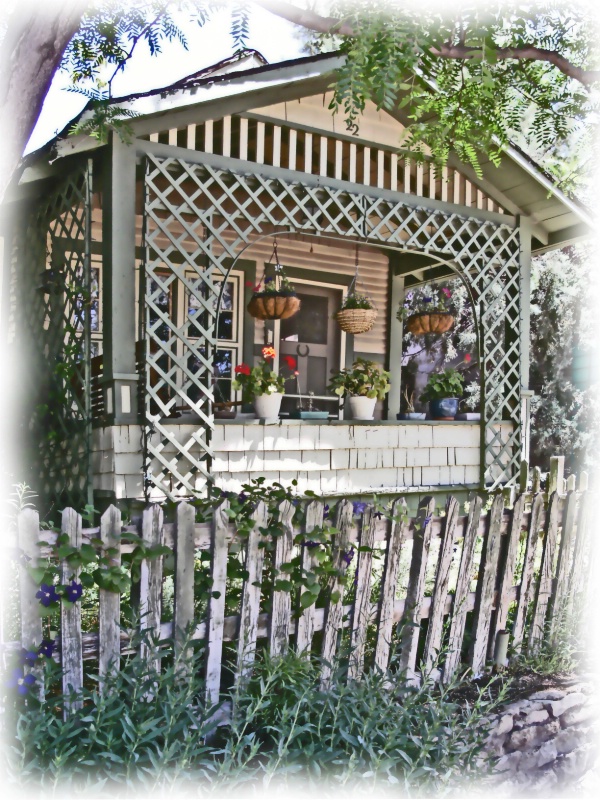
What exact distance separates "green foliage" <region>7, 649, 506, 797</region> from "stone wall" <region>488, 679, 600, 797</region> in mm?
305

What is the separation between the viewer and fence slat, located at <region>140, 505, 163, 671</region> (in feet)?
10.8

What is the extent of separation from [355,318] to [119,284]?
383cm

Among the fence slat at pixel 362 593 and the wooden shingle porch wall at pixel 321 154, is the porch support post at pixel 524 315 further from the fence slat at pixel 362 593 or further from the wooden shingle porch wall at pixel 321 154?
the fence slat at pixel 362 593

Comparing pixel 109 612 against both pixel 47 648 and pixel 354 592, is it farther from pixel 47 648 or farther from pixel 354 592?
pixel 354 592

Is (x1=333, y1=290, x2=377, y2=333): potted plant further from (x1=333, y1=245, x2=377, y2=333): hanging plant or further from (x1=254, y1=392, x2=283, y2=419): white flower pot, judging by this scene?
(x1=254, y1=392, x2=283, y2=419): white flower pot

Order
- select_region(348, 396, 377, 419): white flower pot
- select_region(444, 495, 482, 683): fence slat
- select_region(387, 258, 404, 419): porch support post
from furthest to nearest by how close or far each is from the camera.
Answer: select_region(387, 258, 404, 419): porch support post → select_region(348, 396, 377, 419): white flower pot → select_region(444, 495, 482, 683): fence slat

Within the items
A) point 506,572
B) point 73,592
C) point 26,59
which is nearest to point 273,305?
point 506,572

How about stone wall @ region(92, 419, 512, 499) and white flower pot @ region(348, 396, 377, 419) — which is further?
white flower pot @ region(348, 396, 377, 419)

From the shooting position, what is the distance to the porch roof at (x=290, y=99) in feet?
21.1

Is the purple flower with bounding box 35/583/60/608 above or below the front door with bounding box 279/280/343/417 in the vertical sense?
below

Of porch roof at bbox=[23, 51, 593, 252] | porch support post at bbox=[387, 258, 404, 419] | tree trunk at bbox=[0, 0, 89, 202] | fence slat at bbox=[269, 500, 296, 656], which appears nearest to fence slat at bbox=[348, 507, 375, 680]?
fence slat at bbox=[269, 500, 296, 656]

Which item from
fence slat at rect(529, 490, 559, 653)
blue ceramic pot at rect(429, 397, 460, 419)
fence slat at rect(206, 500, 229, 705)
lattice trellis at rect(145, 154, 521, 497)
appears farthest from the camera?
blue ceramic pot at rect(429, 397, 460, 419)

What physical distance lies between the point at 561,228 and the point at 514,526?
6.54m

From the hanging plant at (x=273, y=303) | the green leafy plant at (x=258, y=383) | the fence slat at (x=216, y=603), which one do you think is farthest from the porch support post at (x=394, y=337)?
the fence slat at (x=216, y=603)
